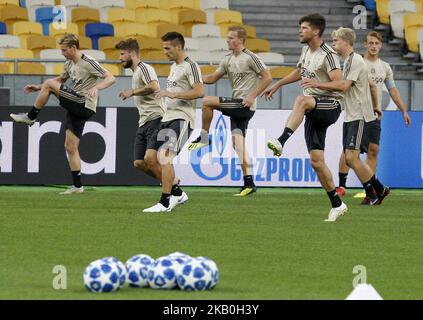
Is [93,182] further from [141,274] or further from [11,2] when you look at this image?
[141,274]

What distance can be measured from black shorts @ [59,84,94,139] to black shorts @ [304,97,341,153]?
17.8 feet

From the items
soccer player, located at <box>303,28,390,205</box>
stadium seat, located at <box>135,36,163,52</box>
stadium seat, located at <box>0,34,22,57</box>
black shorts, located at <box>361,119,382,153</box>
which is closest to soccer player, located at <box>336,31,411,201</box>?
black shorts, located at <box>361,119,382,153</box>

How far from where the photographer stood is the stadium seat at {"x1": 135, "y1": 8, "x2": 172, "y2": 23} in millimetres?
27625

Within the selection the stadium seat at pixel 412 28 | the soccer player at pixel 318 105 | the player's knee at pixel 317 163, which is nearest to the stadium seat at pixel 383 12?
the stadium seat at pixel 412 28

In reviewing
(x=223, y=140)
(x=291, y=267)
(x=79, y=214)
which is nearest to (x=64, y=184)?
(x=223, y=140)

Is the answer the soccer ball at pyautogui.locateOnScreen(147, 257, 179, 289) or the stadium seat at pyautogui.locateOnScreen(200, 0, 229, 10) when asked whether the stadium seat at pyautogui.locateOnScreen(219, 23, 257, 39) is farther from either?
the soccer ball at pyautogui.locateOnScreen(147, 257, 179, 289)

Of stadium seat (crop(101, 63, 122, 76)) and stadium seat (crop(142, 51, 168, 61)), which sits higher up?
stadium seat (crop(142, 51, 168, 61))

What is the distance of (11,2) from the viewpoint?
2680 centimetres

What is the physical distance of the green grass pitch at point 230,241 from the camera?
9.41 meters

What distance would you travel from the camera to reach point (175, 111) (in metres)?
16.5

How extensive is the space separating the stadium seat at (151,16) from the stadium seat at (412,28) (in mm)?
5164

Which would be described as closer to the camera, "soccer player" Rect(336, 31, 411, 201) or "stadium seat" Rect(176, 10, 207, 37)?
"soccer player" Rect(336, 31, 411, 201)
